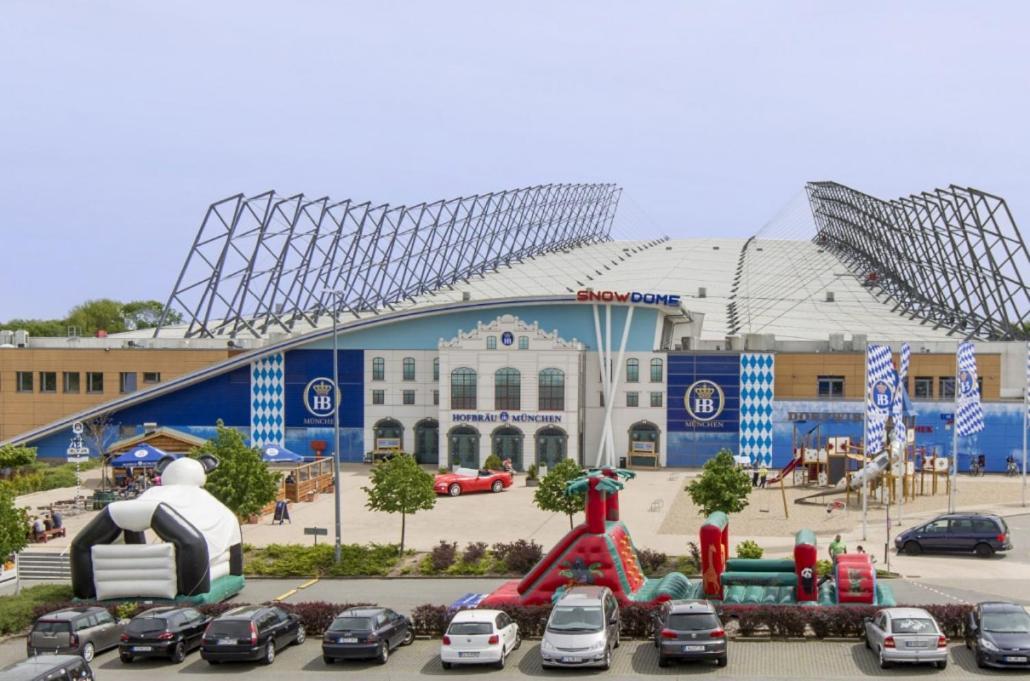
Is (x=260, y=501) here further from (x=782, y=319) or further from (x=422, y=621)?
(x=782, y=319)

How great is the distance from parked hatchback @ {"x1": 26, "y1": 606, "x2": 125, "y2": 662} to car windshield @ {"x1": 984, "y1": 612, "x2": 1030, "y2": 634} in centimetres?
1924

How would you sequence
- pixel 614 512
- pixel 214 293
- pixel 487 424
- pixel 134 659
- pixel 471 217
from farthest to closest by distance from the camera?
pixel 471 217 → pixel 214 293 → pixel 487 424 → pixel 614 512 → pixel 134 659

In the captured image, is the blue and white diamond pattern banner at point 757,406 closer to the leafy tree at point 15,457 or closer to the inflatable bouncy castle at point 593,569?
the leafy tree at point 15,457

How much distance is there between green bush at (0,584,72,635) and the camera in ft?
116

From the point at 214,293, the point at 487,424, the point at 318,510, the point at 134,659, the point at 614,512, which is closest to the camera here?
the point at 134,659

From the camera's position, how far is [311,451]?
79750 millimetres

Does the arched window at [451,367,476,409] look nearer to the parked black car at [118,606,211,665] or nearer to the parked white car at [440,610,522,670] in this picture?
the parked black car at [118,606,211,665]

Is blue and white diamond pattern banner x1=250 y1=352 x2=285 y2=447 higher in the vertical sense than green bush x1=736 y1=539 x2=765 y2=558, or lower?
higher

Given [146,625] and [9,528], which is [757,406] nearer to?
[9,528]

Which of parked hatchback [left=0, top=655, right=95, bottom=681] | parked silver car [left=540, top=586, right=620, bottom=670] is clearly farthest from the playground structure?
parked hatchback [left=0, top=655, right=95, bottom=681]

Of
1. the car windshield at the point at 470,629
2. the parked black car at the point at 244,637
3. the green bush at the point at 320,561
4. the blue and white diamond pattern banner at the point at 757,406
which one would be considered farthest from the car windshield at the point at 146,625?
the blue and white diamond pattern banner at the point at 757,406

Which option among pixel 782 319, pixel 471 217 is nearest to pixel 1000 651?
pixel 782 319

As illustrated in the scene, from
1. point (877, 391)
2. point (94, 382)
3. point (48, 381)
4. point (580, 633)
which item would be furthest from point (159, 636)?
point (48, 381)

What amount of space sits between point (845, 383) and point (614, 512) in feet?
144
